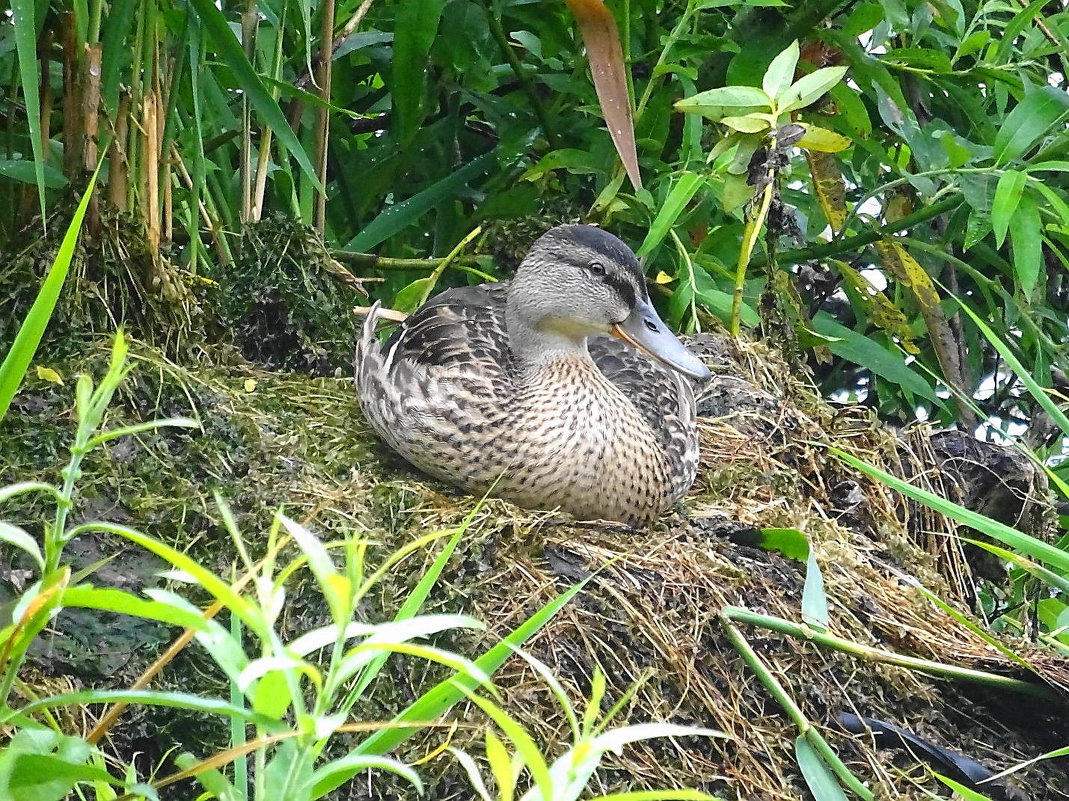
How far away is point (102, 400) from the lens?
1.03 m

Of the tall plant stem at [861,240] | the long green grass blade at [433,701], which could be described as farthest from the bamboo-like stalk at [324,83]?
the long green grass blade at [433,701]

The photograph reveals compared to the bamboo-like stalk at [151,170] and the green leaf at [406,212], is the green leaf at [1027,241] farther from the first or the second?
the bamboo-like stalk at [151,170]

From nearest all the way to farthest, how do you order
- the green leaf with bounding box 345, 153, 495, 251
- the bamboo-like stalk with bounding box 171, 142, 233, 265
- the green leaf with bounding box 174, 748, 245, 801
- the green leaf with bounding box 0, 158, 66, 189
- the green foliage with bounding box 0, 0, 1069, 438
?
1. the green leaf with bounding box 174, 748, 245, 801
2. the green leaf with bounding box 0, 158, 66, 189
3. the green foliage with bounding box 0, 0, 1069, 438
4. the bamboo-like stalk with bounding box 171, 142, 233, 265
5. the green leaf with bounding box 345, 153, 495, 251

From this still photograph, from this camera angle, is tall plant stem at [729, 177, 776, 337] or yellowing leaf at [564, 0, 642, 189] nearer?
yellowing leaf at [564, 0, 642, 189]

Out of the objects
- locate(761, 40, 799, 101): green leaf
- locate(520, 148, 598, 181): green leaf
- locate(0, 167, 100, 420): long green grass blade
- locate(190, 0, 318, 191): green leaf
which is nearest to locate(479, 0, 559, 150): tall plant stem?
locate(520, 148, 598, 181): green leaf

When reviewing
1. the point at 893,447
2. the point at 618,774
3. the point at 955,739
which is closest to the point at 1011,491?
the point at 893,447

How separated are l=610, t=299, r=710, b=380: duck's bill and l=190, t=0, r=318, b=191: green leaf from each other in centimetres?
79

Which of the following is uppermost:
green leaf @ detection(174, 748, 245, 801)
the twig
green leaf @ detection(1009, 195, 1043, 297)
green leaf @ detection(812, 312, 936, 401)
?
green leaf @ detection(174, 748, 245, 801)

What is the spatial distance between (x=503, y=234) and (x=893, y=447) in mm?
1116

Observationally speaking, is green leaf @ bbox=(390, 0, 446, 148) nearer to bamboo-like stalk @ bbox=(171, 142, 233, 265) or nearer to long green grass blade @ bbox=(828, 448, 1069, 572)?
bamboo-like stalk @ bbox=(171, 142, 233, 265)

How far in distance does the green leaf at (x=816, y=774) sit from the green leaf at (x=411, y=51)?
5.70ft

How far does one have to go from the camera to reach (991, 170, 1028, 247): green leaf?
2602 millimetres

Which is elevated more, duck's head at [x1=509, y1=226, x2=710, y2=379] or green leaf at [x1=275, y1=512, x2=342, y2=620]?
green leaf at [x1=275, y1=512, x2=342, y2=620]

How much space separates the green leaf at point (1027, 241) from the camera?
2637 millimetres
